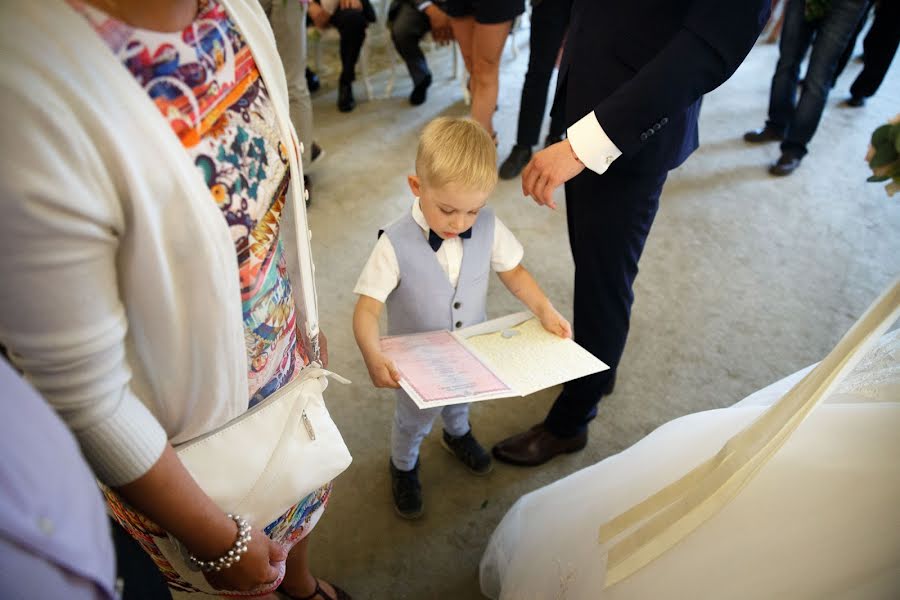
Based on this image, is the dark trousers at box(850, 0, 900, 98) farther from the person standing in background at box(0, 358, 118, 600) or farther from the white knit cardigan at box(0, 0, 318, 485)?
the person standing in background at box(0, 358, 118, 600)

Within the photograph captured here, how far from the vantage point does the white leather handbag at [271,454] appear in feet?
2.46

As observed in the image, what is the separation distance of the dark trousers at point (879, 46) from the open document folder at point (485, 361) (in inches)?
136

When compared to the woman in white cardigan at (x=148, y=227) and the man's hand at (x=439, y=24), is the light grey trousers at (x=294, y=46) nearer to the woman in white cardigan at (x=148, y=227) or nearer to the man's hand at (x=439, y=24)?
the man's hand at (x=439, y=24)

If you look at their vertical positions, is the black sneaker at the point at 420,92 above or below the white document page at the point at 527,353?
below

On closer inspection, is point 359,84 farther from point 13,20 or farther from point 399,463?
point 13,20

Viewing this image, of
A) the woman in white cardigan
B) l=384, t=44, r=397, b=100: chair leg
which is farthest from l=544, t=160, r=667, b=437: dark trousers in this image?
l=384, t=44, r=397, b=100: chair leg

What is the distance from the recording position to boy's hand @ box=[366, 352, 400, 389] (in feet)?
3.83

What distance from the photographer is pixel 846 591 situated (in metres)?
0.78

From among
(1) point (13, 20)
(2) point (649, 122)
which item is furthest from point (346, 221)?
(1) point (13, 20)

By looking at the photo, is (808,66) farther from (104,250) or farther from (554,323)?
(104,250)

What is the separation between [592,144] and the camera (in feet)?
3.83

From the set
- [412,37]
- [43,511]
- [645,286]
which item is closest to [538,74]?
[412,37]

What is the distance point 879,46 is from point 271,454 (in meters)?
4.26

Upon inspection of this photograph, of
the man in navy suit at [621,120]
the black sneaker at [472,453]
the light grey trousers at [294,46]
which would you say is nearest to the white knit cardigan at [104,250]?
the man in navy suit at [621,120]
